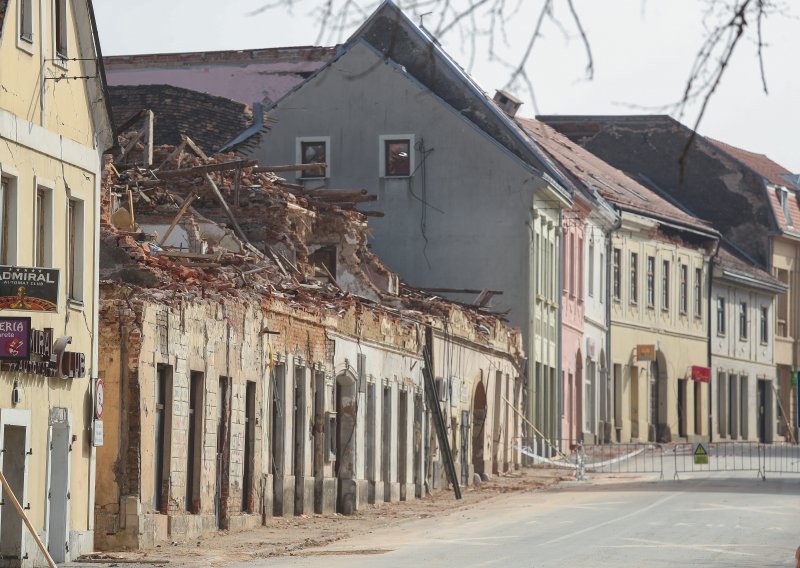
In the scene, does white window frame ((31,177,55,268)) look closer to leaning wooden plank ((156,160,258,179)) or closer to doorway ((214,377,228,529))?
doorway ((214,377,228,529))

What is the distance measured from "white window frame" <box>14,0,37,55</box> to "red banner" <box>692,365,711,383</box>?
1830 inches

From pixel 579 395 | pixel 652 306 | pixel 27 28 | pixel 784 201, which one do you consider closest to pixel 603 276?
pixel 652 306

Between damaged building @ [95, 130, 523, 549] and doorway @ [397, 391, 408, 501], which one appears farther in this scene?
doorway @ [397, 391, 408, 501]

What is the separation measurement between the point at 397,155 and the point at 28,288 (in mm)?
31347

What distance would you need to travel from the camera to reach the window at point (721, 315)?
70188 mm

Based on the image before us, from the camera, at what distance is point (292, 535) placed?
90.2 ft

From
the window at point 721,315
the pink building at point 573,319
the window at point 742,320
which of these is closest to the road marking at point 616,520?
the pink building at point 573,319

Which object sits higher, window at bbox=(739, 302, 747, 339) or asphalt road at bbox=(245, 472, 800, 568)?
window at bbox=(739, 302, 747, 339)

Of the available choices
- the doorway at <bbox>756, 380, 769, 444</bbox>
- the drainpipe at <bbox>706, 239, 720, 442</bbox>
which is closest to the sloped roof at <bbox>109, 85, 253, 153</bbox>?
the drainpipe at <bbox>706, 239, 720, 442</bbox>

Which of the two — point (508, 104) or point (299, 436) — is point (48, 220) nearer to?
point (299, 436)

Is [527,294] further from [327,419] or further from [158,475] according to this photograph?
[158,475]

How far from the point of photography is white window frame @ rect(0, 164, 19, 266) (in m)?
22.4

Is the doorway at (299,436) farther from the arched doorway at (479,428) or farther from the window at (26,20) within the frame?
the arched doorway at (479,428)

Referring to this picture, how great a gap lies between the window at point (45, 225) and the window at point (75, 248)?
27.0 inches
